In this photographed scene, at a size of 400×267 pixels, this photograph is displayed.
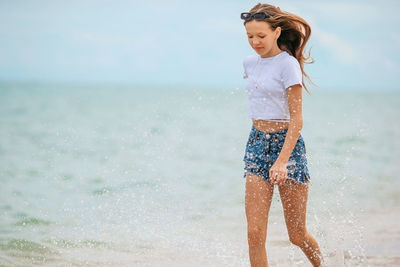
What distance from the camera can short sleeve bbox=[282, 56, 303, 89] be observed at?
3.64m

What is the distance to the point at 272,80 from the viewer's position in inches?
147

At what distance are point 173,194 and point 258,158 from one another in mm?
5535

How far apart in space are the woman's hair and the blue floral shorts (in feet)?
1.31

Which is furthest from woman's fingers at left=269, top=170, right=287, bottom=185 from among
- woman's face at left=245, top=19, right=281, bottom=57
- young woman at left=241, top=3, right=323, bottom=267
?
woman's face at left=245, top=19, right=281, bottom=57

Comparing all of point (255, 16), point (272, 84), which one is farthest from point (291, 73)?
point (255, 16)

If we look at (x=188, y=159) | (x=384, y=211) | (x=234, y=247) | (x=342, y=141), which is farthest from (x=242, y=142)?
(x=234, y=247)

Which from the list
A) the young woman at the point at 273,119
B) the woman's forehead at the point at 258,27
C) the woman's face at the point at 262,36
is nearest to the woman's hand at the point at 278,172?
the young woman at the point at 273,119

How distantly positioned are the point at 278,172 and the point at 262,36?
2.90ft

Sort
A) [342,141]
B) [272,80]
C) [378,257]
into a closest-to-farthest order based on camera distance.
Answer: [272,80]
[378,257]
[342,141]

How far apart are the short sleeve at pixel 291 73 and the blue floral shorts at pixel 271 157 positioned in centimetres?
33

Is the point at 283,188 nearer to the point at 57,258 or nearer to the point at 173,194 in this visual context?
the point at 57,258

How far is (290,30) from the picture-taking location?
153 inches

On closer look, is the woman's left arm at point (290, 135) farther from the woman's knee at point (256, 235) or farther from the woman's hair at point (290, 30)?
the woman's knee at point (256, 235)

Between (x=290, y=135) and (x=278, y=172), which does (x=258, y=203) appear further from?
(x=290, y=135)
